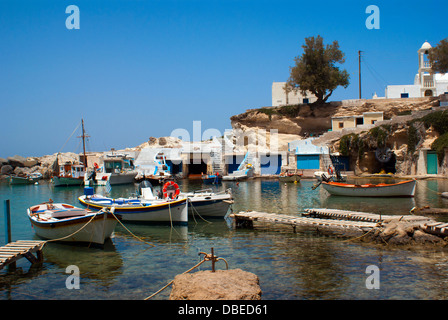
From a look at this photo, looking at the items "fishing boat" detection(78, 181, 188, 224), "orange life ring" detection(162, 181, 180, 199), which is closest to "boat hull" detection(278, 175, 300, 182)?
"orange life ring" detection(162, 181, 180, 199)

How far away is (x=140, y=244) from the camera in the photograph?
1609 centimetres

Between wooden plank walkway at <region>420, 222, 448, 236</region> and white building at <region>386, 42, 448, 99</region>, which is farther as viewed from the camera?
white building at <region>386, 42, 448, 99</region>

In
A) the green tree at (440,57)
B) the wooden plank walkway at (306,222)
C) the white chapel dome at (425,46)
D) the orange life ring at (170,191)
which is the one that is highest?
the white chapel dome at (425,46)

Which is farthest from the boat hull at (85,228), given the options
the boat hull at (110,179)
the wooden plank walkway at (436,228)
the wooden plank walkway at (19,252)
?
the boat hull at (110,179)

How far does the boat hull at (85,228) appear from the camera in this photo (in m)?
14.8

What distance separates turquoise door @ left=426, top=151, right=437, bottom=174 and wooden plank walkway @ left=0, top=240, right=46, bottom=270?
3898 centimetres

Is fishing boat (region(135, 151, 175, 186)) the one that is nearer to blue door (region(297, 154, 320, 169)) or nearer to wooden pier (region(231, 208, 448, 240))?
blue door (region(297, 154, 320, 169))

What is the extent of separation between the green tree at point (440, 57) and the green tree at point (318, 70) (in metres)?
11.0

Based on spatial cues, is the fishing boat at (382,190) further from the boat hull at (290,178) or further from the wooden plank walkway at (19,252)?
the wooden plank walkway at (19,252)

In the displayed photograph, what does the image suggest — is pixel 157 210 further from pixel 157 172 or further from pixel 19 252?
pixel 157 172

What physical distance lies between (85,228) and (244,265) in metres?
6.29

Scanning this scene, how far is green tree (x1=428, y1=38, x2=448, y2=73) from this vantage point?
4981cm

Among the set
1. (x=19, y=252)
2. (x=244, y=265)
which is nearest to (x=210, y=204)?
(x=244, y=265)

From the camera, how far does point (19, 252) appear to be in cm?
1244
